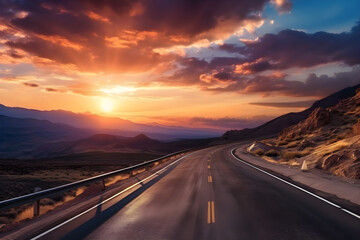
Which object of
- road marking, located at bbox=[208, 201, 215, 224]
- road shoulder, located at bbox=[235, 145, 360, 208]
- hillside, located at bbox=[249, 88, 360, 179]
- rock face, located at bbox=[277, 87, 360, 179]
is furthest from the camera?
hillside, located at bbox=[249, 88, 360, 179]

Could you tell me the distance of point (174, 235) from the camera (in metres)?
7.26

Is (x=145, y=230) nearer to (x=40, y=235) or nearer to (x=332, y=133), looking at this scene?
(x=40, y=235)

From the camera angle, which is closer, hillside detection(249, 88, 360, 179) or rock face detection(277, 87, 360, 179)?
rock face detection(277, 87, 360, 179)

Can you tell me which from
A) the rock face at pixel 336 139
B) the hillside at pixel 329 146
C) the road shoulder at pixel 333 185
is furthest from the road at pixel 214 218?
the hillside at pixel 329 146

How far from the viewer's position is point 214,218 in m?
8.70

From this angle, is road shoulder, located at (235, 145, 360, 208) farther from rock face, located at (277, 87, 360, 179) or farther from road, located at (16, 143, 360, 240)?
rock face, located at (277, 87, 360, 179)

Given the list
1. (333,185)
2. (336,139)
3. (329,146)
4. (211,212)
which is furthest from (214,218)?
(336,139)

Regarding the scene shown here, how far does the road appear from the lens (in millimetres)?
7367

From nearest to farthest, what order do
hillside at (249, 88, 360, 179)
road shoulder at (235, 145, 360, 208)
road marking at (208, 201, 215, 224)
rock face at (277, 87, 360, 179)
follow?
road marking at (208, 201, 215, 224)
road shoulder at (235, 145, 360, 208)
rock face at (277, 87, 360, 179)
hillside at (249, 88, 360, 179)

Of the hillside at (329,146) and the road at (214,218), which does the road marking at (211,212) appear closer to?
the road at (214,218)

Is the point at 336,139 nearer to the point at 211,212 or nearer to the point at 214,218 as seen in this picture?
the point at 211,212

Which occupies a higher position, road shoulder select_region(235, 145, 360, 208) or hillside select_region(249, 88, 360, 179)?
hillside select_region(249, 88, 360, 179)

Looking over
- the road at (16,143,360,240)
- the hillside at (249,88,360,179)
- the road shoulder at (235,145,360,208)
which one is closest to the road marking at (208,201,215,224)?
the road at (16,143,360,240)

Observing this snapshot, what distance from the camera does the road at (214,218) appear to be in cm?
737
